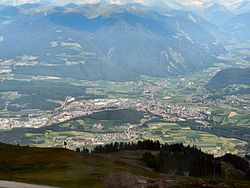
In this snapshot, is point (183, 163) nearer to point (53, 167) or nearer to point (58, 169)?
point (53, 167)

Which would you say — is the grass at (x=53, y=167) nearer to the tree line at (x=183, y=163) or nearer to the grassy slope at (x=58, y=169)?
the grassy slope at (x=58, y=169)

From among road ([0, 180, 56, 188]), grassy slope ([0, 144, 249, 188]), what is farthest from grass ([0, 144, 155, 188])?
road ([0, 180, 56, 188])

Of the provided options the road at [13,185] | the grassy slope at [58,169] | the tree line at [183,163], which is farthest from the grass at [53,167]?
the tree line at [183,163]

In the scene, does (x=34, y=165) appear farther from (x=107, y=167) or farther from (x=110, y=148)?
(x=110, y=148)

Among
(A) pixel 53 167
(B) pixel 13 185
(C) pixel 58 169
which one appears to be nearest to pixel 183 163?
A: (A) pixel 53 167

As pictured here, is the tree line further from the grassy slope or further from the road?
the road

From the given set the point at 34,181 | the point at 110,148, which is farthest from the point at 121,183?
the point at 110,148

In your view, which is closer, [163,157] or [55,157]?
[55,157]

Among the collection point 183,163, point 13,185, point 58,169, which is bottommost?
point 183,163

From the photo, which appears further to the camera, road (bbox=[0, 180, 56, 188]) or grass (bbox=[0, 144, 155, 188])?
grass (bbox=[0, 144, 155, 188])
